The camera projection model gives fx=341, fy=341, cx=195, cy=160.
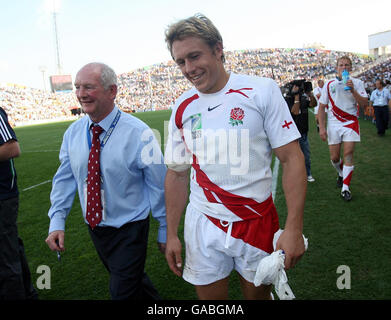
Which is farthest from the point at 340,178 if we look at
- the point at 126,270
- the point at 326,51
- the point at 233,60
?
the point at 326,51

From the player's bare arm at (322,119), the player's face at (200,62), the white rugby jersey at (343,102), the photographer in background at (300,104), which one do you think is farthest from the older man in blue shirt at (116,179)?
the photographer in background at (300,104)

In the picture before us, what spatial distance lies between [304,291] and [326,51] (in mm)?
82534

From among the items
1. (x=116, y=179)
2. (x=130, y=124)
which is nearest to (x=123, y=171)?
(x=116, y=179)

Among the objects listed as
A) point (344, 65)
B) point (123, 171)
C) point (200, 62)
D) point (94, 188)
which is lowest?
point (94, 188)

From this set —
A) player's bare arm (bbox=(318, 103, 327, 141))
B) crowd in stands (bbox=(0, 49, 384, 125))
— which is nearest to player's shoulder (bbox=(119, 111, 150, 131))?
player's bare arm (bbox=(318, 103, 327, 141))

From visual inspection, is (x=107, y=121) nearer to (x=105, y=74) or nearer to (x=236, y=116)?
(x=105, y=74)

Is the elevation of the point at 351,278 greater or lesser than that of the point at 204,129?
lesser

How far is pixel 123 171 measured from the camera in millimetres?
2523

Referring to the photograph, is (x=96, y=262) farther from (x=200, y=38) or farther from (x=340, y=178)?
(x=340, y=178)

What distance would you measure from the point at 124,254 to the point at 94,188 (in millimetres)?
530

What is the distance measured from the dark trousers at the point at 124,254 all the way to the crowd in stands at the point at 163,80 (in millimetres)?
48179

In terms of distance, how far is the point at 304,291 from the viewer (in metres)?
3.25

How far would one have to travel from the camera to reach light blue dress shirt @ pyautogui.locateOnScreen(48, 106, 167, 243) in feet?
8.28

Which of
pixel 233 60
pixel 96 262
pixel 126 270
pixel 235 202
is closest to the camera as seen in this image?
pixel 235 202
